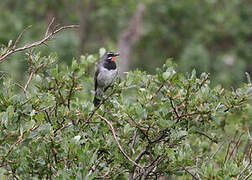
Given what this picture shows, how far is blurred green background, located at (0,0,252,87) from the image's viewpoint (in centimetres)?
1786

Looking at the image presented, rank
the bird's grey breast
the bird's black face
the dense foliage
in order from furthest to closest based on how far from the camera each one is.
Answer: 1. the bird's black face
2. the bird's grey breast
3. the dense foliage

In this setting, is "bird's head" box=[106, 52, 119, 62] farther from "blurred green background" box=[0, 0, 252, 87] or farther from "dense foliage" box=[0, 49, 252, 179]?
"blurred green background" box=[0, 0, 252, 87]

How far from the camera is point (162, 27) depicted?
803 inches

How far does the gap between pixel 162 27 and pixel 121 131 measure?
1721cm

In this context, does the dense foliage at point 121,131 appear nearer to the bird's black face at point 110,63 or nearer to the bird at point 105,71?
the bird at point 105,71

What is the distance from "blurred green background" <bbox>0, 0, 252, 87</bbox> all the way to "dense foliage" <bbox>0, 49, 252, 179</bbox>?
13.1 meters

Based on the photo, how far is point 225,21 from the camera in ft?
65.2

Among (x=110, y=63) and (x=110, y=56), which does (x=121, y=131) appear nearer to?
(x=110, y=56)

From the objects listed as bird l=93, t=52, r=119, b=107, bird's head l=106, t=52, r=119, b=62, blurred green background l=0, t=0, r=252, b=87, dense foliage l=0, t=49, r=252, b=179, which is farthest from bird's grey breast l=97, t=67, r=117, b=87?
blurred green background l=0, t=0, r=252, b=87

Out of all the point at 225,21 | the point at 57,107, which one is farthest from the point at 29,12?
the point at 57,107

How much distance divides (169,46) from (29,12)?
6657 mm

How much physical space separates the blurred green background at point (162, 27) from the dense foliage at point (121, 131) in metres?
13.1

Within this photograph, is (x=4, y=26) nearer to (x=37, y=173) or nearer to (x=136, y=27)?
(x=136, y=27)

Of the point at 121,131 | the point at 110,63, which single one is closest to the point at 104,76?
the point at 110,63
